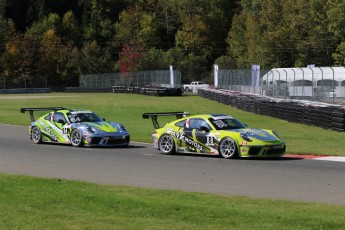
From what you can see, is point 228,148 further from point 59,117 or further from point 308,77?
point 308,77

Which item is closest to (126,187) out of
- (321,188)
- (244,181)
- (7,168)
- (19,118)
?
(244,181)

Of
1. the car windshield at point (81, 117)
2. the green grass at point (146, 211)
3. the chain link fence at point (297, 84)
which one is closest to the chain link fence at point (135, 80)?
the chain link fence at point (297, 84)

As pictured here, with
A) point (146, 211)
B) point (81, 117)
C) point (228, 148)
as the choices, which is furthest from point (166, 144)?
point (146, 211)

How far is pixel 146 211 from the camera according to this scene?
9.20 meters

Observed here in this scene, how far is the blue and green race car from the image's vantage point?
71.1 ft

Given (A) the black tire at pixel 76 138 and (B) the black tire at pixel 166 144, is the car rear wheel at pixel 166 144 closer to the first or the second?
(B) the black tire at pixel 166 144

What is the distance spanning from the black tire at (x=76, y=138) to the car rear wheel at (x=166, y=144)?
10.8ft

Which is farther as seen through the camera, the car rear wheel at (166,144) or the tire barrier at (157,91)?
the tire barrier at (157,91)

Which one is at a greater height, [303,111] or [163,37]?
[163,37]

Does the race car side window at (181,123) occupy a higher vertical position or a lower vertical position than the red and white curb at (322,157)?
higher

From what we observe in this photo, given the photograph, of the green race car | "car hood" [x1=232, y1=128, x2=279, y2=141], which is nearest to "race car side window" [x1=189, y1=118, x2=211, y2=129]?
the green race car

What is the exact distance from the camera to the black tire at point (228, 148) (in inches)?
712

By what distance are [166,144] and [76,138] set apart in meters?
3.82

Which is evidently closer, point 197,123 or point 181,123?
point 197,123
